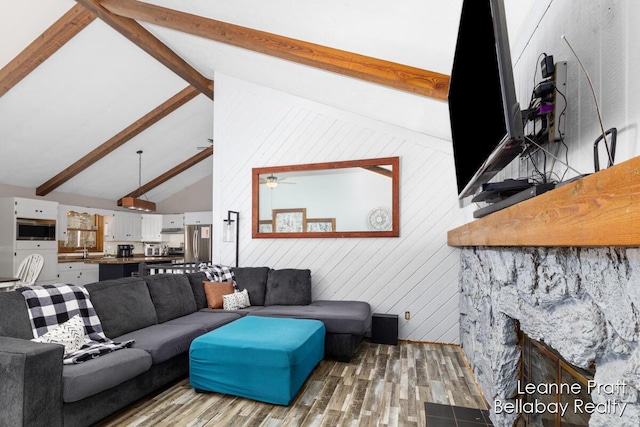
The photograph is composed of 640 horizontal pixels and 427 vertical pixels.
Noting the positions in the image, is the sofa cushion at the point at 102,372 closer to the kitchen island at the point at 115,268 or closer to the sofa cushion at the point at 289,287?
the sofa cushion at the point at 289,287

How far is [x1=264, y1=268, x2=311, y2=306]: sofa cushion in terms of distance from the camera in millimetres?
4164

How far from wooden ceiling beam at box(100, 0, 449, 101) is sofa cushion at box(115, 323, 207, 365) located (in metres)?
2.67

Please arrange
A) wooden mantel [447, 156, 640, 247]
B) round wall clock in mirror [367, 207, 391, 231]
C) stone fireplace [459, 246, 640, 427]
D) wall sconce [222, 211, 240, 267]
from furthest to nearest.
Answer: wall sconce [222, 211, 240, 267]
round wall clock in mirror [367, 207, 391, 231]
stone fireplace [459, 246, 640, 427]
wooden mantel [447, 156, 640, 247]

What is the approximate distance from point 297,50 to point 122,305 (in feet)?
9.14

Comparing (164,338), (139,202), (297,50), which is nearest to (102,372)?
(164,338)

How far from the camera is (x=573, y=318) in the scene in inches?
40.6

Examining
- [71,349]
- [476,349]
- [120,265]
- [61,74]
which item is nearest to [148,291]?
[71,349]

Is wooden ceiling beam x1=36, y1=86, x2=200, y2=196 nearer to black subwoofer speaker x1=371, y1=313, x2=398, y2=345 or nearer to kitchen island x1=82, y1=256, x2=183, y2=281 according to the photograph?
kitchen island x1=82, y1=256, x2=183, y2=281

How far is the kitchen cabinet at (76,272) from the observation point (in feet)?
22.3

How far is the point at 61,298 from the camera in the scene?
2502 millimetres

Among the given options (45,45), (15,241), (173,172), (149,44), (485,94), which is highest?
(149,44)

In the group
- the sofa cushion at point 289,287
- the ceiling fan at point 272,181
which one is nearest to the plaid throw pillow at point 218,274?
the sofa cushion at point 289,287

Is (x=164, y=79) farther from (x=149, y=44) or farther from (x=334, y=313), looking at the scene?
(x=334, y=313)

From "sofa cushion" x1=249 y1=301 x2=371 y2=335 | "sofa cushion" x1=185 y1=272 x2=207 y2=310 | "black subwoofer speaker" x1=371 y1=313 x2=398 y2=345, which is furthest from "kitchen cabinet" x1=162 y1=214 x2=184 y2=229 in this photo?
"black subwoofer speaker" x1=371 y1=313 x2=398 y2=345
